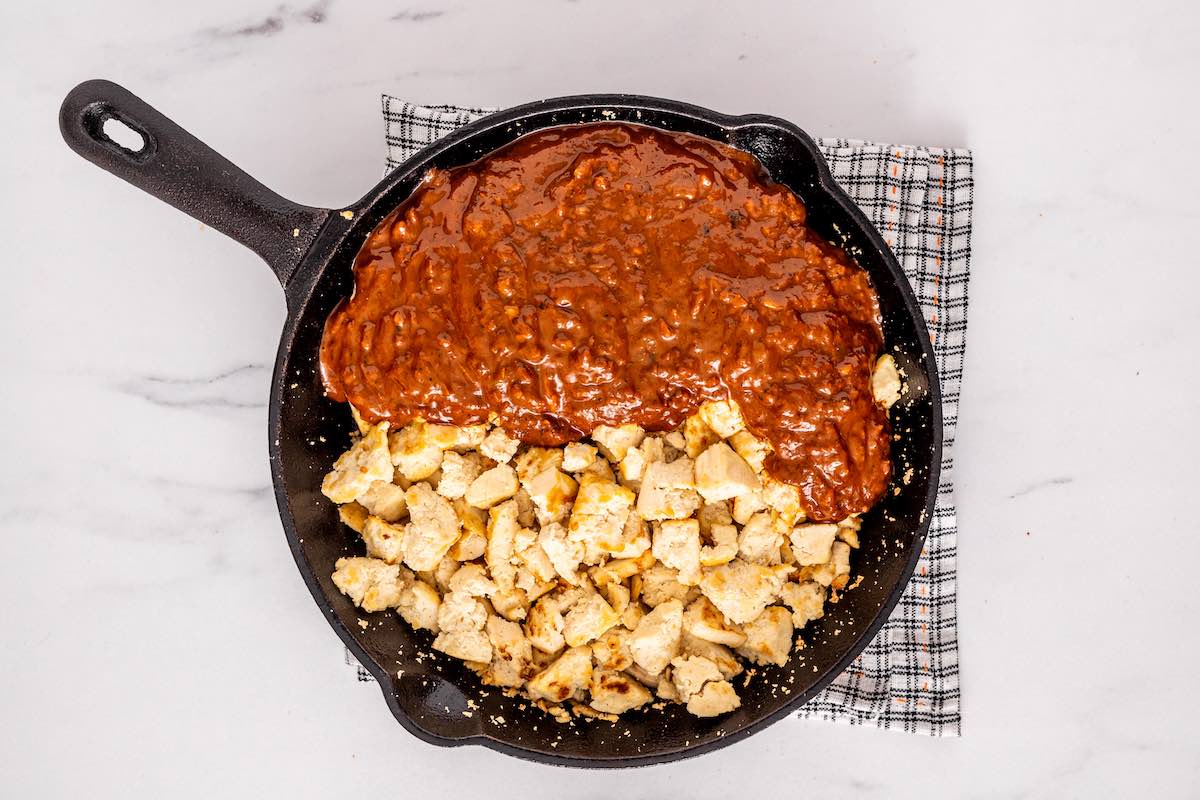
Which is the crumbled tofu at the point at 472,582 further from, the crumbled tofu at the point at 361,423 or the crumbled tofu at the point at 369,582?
the crumbled tofu at the point at 361,423

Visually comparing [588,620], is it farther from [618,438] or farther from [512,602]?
[618,438]

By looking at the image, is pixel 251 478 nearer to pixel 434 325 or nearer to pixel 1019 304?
pixel 434 325

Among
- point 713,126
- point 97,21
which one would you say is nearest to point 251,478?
point 97,21

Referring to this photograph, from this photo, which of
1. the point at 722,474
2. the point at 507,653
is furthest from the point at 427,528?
the point at 722,474

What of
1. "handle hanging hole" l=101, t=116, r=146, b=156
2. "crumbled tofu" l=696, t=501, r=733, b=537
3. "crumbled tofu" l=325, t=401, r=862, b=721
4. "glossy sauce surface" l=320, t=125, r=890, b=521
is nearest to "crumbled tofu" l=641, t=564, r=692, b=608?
"crumbled tofu" l=325, t=401, r=862, b=721

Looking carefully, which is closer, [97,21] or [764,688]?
[764,688]

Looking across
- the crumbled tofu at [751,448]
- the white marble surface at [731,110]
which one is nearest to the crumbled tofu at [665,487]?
the crumbled tofu at [751,448]
